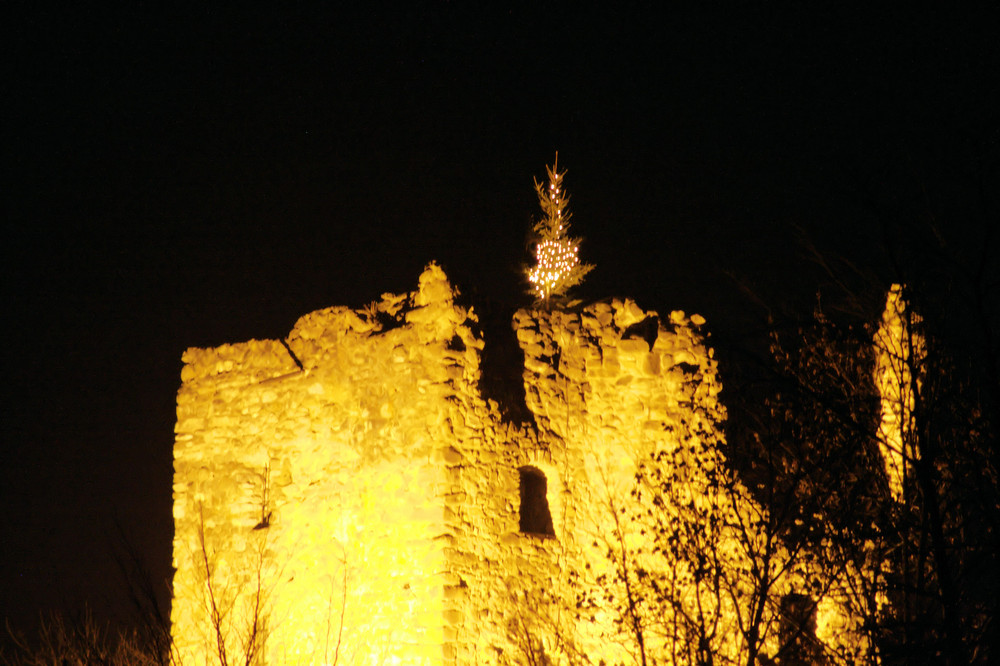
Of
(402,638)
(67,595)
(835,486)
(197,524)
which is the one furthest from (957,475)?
(67,595)

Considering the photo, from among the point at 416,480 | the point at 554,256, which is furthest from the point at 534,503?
the point at 554,256

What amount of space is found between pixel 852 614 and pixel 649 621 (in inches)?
80.7

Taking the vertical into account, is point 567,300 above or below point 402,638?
above

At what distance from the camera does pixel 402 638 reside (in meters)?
10.6

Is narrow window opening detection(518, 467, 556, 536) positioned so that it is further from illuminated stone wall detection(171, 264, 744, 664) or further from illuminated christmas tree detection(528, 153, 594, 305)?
illuminated christmas tree detection(528, 153, 594, 305)

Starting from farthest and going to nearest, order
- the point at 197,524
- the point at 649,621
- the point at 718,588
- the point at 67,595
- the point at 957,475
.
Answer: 1. the point at 67,595
2. the point at 197,524
3. the point at 649,621
4. the point at 718,588
5. the point at 957,475

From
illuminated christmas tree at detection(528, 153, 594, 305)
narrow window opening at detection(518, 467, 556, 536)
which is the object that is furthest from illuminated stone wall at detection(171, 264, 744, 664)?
illuminated christmas tree at detection(528, 153, 594, 305)

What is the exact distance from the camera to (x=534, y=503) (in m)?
11.7

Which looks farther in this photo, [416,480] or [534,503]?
[534,503]

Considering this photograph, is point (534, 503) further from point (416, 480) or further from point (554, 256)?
point (554, 256)

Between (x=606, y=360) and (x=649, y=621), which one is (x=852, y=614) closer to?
(x=649, y=621)

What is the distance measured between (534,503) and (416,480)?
4.79 ft

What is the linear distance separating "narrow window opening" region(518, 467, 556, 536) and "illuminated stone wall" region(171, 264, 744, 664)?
0.44 feet

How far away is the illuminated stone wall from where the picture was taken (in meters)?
10.8
